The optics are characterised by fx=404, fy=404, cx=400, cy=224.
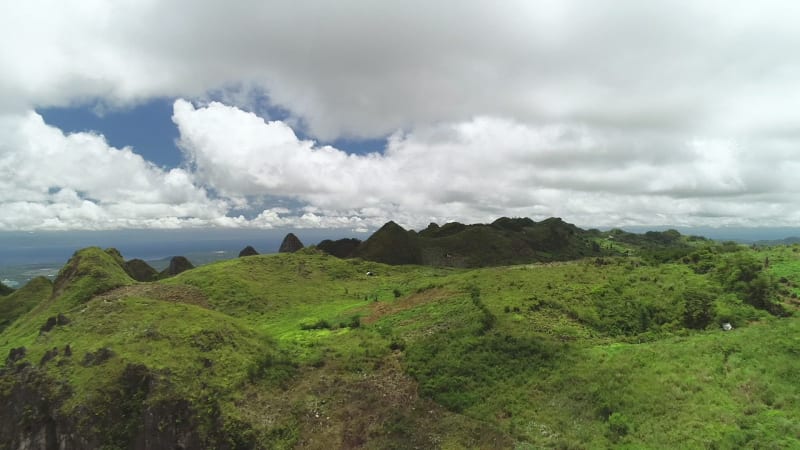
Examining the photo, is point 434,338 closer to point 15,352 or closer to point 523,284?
point 523,284

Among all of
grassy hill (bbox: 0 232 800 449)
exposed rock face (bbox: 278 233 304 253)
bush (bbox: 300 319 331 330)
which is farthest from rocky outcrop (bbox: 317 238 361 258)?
grassy hill (bbox: 0 232 800 449)

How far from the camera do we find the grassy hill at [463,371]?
22.3 metres

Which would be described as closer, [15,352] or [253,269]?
[15,352]

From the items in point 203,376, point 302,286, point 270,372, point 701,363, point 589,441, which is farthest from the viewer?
point 302,286

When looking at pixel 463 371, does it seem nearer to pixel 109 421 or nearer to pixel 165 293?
pixel 109 421

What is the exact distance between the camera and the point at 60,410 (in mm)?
27453

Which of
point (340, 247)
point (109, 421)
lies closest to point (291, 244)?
point (340, 247)

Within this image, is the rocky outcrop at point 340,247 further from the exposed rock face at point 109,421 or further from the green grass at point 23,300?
the exposed rock face at point 109,421

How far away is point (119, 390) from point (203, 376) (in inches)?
204

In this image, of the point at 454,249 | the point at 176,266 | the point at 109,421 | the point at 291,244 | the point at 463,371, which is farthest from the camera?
the point at 291,244

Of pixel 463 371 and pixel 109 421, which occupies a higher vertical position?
pixel 463 371

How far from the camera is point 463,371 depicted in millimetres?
28969

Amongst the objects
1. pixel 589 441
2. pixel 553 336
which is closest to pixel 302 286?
pixel 553 336

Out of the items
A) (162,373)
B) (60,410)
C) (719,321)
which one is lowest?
(60,410)
